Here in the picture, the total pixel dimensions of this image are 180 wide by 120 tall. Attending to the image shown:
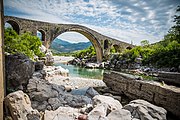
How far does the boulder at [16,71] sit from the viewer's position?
4.09 metres

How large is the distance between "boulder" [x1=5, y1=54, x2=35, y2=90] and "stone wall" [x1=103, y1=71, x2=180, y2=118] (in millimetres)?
3872

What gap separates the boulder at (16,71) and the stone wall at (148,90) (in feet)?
12.7

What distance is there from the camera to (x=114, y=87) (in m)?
7.08

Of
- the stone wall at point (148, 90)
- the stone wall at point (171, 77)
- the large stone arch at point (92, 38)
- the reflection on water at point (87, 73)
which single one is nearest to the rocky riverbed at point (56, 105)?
the stone wall at point (148, 90)

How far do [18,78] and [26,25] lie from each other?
1553 cm

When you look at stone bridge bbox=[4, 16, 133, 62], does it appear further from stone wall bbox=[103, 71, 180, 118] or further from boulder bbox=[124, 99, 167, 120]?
boulder bbox=[124, 99, 167, 120]

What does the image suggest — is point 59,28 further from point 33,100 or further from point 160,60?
point 33,100

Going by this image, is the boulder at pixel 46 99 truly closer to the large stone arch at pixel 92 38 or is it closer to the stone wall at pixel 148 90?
the stone wall at pixel 148 90

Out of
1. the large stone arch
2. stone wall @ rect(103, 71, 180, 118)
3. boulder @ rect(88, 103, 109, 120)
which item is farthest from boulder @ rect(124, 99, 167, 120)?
the large stone arch

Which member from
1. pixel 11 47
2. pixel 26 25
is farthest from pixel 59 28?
pixel 11 47

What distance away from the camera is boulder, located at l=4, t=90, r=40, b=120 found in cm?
266

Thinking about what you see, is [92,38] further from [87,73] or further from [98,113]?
[98,113]

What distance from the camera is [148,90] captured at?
5.06 m

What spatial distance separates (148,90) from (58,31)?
61.8ft
